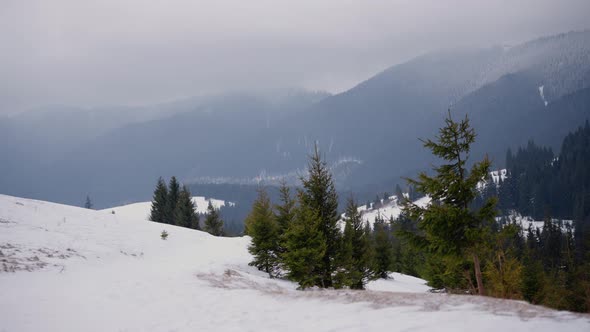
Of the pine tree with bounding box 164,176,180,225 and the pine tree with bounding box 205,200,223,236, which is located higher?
the pine tree with bounding box 164,176,180,225

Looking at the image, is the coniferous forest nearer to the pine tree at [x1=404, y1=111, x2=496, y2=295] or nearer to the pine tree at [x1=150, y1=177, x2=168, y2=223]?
the pine tree at [x1=404, y1=111, x2=496, y2=295]

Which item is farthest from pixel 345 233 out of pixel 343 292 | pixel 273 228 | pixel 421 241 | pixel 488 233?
pixel 343 292

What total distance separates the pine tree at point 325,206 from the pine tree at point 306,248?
43cm

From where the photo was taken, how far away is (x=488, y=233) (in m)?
11.8

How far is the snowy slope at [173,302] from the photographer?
6.44m

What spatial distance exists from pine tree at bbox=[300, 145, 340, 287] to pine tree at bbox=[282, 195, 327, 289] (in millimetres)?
Result: 431

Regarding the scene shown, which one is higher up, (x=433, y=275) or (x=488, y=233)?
(x=488, y=233)

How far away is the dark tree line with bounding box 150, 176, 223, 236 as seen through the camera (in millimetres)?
51562

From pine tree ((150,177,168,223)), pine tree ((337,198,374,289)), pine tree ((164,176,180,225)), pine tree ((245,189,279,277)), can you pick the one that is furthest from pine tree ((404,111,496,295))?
pine tree ((150,177,168,223))

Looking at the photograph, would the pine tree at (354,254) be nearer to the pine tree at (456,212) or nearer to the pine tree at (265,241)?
the pine tree at (265,241)

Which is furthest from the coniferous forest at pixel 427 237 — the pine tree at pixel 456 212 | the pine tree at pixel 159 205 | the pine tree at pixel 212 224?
the pine tree at pixel 159 205

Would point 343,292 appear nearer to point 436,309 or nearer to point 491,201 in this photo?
point 436,309

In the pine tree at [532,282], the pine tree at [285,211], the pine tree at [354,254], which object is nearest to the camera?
the pine tree at [354,254]

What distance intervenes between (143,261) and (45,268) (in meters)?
5.27
